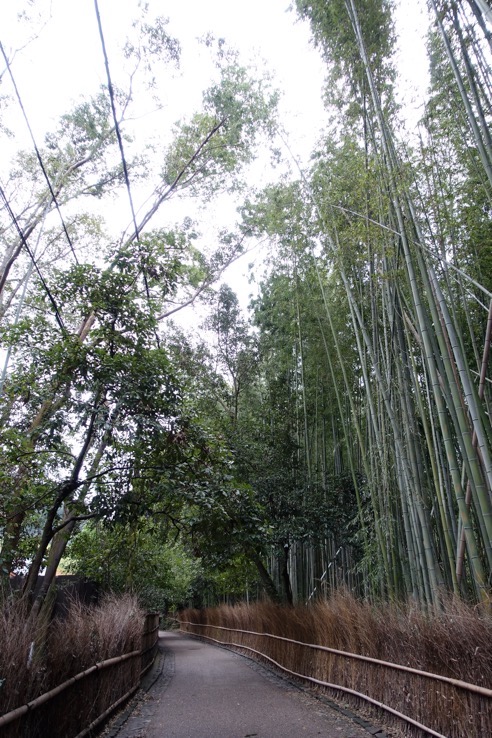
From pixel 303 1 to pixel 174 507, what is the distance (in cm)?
526

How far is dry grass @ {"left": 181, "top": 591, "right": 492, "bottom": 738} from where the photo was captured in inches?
105

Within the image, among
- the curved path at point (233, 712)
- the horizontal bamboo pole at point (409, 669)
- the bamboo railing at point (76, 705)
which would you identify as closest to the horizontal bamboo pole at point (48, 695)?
the bamboo railing at point (76, 705)

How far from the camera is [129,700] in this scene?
5039 mm

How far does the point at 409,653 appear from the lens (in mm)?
3479

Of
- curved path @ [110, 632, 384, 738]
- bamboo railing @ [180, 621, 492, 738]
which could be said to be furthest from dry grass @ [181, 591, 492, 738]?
curved path @ [110, 632, 384, 738]

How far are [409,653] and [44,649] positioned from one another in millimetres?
2342

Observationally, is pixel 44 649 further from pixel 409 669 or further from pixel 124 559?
pixel 124 559

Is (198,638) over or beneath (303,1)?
beneath

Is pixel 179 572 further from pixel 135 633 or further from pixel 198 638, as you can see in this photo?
pixel 135 633

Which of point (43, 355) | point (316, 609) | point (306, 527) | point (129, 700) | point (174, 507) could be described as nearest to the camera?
point (43, 355)

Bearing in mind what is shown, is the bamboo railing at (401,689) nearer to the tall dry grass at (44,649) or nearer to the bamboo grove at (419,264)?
the bamboo grove at (419,264)

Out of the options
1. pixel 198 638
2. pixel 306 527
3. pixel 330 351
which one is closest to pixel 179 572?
pixel 198 638

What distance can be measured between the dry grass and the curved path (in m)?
0.32

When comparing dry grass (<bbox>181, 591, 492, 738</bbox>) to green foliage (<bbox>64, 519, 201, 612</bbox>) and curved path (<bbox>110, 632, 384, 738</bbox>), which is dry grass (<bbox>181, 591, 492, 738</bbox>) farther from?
green foliage (<bbox>64, 519, 201, 612</bbox>)
